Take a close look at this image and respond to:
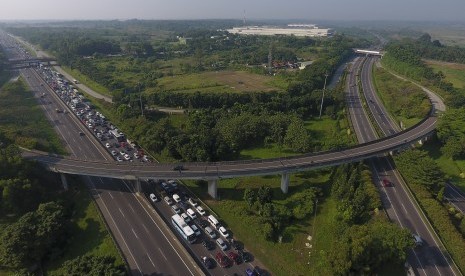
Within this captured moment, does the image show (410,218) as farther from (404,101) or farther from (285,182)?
(404,101)

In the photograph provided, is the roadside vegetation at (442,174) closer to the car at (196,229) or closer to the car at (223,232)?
the car at (223,232)

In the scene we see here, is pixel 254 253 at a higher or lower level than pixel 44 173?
lower

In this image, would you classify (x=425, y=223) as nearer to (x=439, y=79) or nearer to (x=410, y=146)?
(x=410, y=146)

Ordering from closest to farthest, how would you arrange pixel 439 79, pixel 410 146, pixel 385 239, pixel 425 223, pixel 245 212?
1. pixel 385 239
2. pixel 425 223
3. pixel 245 212
4. pixel 410 146
5. pixel 439 79

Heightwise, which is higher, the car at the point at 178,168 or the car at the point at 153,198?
the car at the point at 178,168

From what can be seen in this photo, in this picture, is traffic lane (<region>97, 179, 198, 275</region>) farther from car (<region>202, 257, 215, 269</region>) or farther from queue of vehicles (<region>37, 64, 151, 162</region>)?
queue of vehicles (<region>37, 64, 151, 162</region>)

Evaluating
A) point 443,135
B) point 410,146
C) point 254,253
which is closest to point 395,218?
point 254,253

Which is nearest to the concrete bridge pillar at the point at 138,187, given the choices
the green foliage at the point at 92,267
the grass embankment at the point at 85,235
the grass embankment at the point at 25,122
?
the grass embankment at the point at 85,235
